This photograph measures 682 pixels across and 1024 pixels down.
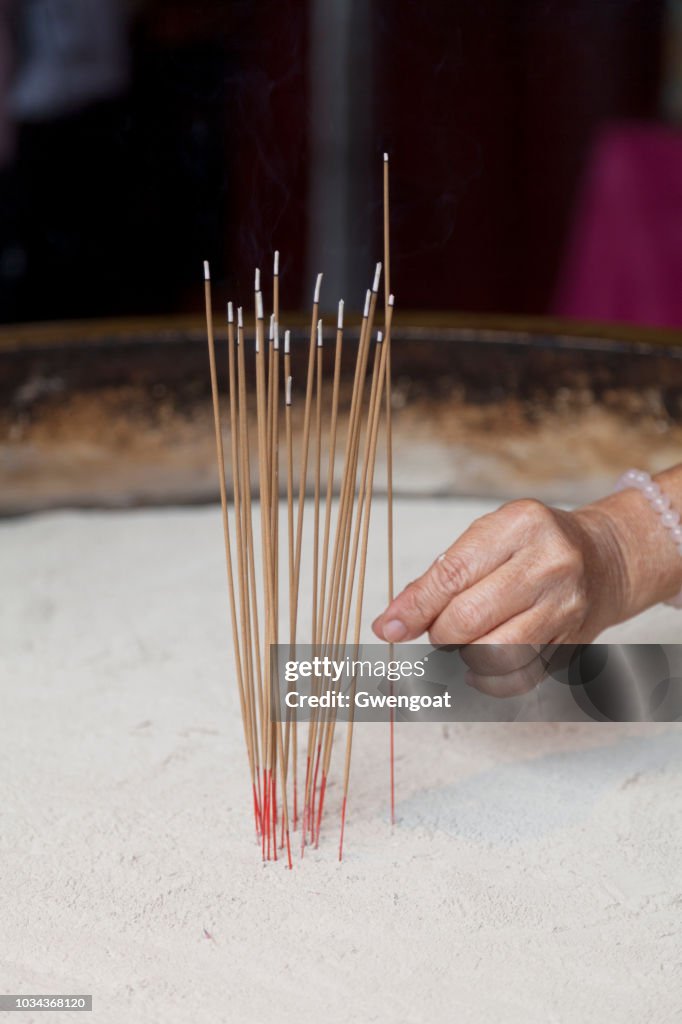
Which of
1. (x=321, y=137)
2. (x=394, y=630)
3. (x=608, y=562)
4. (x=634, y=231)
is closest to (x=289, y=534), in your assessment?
(x=394, y=630)

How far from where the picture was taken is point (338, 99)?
7.69ft

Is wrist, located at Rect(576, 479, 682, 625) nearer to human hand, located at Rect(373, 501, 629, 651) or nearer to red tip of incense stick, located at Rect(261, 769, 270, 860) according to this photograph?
human hand, located at Rect(373, 501, 629, 651)

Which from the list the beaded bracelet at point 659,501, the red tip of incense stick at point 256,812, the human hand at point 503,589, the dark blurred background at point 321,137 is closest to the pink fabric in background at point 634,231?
the dark blurred background at point 321,137

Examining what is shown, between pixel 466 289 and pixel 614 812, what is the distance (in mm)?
1992

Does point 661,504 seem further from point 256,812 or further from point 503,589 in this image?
point 256,812

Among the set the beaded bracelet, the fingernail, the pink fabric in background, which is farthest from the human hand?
the pink fabric in background

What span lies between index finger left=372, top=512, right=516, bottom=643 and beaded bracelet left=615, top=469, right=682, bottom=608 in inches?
6.2

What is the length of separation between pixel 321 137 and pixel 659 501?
70.6 inches

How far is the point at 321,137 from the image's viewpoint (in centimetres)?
249

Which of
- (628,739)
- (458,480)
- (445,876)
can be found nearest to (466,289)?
(458,480)

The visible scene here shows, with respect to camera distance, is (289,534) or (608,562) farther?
(608,562)

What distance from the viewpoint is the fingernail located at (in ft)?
2.48

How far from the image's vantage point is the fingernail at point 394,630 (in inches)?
29.8

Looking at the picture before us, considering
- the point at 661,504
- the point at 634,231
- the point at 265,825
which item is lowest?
the point at 634,231
